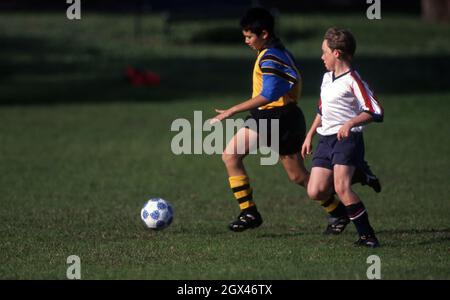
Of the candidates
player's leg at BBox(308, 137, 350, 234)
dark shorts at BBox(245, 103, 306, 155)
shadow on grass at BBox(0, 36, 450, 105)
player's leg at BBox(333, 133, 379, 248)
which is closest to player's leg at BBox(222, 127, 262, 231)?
dark shorts at BBox(245, 103, 306, 155)

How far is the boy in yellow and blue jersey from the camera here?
9.59 m

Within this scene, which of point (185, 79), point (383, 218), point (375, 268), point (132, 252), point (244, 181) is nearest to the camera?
point (375, 268)

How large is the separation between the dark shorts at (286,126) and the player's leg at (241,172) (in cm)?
11

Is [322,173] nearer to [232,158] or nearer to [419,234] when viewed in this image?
[232,158]

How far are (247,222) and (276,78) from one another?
144 centimetres

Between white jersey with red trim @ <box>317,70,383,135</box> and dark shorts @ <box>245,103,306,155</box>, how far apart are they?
685mm

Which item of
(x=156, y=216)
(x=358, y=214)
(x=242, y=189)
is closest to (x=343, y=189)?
(x=358, y=214)

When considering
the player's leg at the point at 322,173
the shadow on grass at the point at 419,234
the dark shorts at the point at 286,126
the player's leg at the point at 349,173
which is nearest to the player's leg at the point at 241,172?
the dark shorts at the point at 286,126

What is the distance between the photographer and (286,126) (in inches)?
386

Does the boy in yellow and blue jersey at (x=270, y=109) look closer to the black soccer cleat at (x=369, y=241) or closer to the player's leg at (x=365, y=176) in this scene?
the player's leg at (x=365, y=176)

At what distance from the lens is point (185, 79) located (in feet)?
93.0
